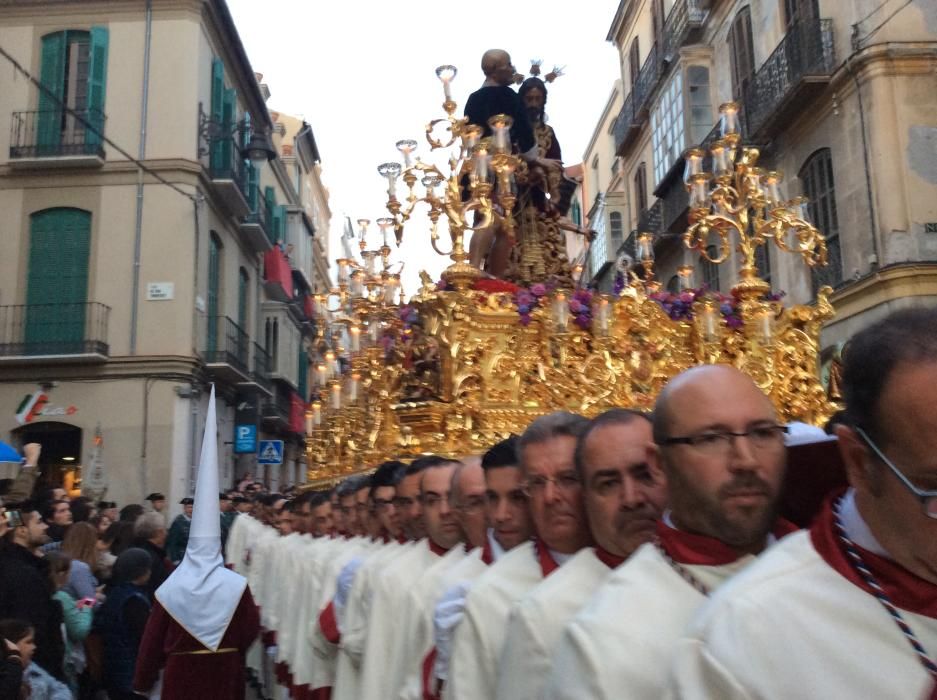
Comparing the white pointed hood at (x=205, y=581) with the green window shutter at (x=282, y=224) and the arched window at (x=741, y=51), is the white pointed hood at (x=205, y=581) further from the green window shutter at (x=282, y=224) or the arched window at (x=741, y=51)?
the green window shutter at (x=282, y=224)

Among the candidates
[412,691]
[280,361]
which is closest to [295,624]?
[412,691]

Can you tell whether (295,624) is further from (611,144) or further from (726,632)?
(611,144)

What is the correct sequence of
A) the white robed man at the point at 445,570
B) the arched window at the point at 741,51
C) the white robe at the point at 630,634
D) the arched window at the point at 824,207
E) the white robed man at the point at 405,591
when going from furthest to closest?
the arched window at the point at 741,51 < the arched window at the point at 824,207 < the white robed man at the point at 405,591 < the white robed man at the point at 445,570 < the white robe at the point at 630,634

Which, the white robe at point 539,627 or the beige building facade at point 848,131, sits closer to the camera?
the white robe at point 539,627

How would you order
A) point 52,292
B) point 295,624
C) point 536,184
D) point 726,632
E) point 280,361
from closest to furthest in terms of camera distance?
1. point 726,632
2. point 295,624
3. point 536,184
4. point 52,292
5. point 280,361

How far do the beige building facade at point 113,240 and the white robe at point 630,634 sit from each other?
53.7 ft

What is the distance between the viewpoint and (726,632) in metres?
1.52

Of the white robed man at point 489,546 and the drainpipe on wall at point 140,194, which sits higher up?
the drainpipe on wall at point 140,194

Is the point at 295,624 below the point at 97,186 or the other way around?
below

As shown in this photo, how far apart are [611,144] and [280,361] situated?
1244cm

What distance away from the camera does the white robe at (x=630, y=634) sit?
1891 millimetres

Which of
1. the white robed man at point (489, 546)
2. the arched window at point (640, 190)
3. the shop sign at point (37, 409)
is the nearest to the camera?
the white robed man at point (489, 546)

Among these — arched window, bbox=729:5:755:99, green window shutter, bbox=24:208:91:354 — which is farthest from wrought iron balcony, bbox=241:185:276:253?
arched window, bbox=729:5:755:99

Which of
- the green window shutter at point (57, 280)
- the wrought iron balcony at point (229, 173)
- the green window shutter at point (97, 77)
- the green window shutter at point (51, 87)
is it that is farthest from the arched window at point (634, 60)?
the green window shutter at point (57, 280)
